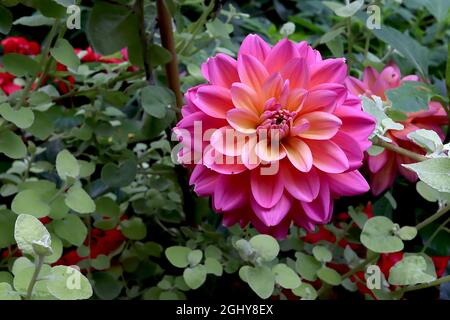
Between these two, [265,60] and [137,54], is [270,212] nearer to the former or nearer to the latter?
[265,60]

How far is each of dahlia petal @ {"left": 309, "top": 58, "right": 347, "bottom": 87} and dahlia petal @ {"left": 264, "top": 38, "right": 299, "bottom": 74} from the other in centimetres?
2

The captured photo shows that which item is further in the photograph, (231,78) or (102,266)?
(102,266)

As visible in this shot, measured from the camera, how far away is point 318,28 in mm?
817

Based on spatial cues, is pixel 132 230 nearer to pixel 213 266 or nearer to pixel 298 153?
pixel 213 266

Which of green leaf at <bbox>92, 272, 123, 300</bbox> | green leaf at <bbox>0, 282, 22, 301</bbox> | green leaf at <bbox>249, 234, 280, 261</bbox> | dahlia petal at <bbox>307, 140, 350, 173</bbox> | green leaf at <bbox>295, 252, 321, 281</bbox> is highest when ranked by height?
dahlia petal at <bbox>307, 140, 350, 173</bbox>

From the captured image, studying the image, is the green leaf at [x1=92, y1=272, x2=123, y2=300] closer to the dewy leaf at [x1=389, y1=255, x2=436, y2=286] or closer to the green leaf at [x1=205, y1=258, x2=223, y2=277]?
the green leaf at [x1=205, y1=258, x2=223, y2=277]

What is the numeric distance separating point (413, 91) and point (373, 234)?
0.11 meters

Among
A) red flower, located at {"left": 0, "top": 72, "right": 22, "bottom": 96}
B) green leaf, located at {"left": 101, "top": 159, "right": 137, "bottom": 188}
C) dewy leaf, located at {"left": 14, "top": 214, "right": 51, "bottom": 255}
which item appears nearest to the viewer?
dewy leaf, located at {"left": 14, "top": 214, "right": 51, "bottom": 255}

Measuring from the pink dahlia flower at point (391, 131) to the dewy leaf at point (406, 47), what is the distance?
0.05 m

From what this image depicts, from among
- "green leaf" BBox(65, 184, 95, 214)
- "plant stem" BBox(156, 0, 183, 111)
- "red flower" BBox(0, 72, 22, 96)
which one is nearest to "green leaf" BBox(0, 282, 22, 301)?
"green leaf" BBox(65, 184, 95, 214)

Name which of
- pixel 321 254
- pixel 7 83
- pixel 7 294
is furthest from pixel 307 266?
pixel 7 83

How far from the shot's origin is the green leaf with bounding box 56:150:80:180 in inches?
15.9
